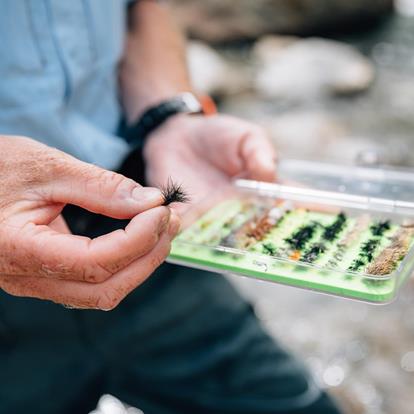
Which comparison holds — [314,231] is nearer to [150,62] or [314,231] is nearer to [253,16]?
[150,62]

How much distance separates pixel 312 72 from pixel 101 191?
471 cm

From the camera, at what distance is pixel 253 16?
665 cm

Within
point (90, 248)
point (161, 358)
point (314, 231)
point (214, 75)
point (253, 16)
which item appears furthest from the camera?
point (253, 16)

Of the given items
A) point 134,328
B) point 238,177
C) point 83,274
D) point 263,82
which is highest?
point 83,274

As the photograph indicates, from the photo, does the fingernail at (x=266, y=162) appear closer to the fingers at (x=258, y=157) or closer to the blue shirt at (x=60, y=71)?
the fingers at (x=258, y=157)

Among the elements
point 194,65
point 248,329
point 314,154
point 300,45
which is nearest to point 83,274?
point 248,329

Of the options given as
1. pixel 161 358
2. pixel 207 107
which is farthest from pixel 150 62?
pixel 161 358

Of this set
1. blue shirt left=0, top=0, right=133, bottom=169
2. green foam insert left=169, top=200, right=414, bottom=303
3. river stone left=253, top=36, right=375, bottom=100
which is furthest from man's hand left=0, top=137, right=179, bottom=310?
river stone left=253, top=36, right=375, bottom=100

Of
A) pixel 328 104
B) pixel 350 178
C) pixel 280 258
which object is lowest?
pixel 328 104

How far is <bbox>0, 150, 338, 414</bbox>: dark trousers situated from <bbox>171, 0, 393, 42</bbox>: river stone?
517 centimetres

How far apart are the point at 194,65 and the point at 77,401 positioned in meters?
4.04

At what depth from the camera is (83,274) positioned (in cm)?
96

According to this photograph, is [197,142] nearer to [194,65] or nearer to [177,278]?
[177,278]

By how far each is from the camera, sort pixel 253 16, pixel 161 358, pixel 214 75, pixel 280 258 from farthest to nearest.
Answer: pixel 253 16 < pixel 214 75 < pixel 161 358 < pixel 280 258
